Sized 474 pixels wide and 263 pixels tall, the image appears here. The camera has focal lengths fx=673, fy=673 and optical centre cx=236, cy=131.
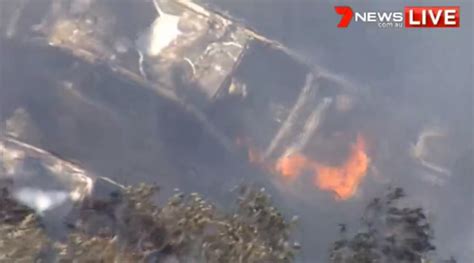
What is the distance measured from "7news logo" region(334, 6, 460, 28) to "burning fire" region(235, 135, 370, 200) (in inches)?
113

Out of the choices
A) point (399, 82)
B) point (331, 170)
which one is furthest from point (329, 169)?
point (399, 82)

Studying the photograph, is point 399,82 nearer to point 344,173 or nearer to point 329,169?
point 344,173

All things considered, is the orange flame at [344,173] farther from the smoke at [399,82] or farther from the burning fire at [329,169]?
the smoke at [399,82]

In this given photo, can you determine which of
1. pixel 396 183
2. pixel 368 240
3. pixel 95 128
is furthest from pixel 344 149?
pixel 95 128

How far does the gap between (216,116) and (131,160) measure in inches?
91.3

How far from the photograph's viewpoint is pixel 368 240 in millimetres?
11117

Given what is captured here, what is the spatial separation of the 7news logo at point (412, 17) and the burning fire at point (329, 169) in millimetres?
2866

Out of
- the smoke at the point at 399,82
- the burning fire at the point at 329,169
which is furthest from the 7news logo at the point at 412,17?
the burning fire at the point at 329,169

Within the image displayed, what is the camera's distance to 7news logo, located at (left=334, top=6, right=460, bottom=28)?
13430 mm

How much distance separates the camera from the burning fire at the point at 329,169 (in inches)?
598

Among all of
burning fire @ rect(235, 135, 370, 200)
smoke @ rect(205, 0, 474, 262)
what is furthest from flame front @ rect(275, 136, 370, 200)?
smoke @ rect(205, 0, 474, 262)

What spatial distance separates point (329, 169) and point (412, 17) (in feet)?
12.8

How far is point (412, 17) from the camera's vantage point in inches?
539

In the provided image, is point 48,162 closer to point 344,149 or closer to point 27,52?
point 27,52
